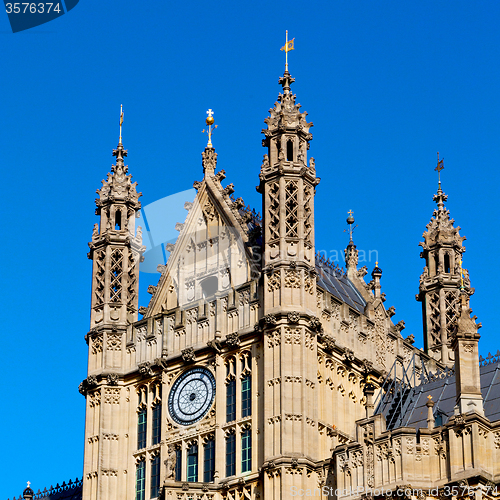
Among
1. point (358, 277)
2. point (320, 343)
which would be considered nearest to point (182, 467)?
point (320, 343)

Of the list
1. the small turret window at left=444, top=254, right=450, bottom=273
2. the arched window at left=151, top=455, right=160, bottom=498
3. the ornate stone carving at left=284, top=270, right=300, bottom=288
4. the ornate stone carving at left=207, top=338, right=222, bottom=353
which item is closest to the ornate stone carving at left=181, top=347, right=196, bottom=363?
the ornate stone carving at left=207, top=338, right=222, bottom=353

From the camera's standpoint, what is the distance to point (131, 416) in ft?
200

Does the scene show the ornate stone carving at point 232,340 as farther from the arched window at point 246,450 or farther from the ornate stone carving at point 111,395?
the ornate stone carving at point 111,395

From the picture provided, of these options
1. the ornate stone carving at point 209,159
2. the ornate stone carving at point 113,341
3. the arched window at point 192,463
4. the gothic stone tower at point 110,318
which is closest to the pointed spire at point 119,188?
the gothic stone tower at point 110,318

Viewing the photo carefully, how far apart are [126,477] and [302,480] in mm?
8452

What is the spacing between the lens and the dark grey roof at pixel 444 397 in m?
56.3

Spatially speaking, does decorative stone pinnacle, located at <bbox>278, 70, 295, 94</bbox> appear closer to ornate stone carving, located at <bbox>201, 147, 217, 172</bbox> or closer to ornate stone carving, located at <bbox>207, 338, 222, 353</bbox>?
ornate stone carving, located at <bbox>201, 147, 217, 172</bbox>

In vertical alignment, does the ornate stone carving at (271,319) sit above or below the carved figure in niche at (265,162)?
below

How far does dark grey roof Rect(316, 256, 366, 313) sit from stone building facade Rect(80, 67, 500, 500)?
0.76 ft

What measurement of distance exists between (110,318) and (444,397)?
1372 centimetres

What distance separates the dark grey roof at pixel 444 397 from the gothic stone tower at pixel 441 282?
20.6 feet

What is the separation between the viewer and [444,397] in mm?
58344

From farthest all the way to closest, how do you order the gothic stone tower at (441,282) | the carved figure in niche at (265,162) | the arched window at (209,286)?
the gothic stone tower at (441,282) → the arched window at (209,286) → the carved figure in niche at (265,162)

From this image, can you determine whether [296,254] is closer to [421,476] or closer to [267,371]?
[267,371]
